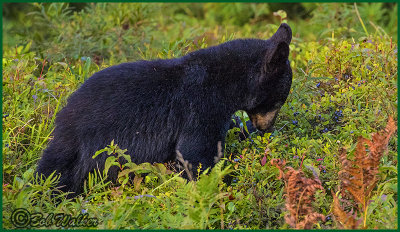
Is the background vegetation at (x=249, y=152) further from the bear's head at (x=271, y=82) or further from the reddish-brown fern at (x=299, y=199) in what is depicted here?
the bear's head at (x=271, y=82)

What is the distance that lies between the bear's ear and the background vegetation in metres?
0.57

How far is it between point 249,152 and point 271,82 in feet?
2.13

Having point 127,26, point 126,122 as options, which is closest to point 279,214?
point 126,122

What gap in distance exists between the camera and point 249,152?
472cm

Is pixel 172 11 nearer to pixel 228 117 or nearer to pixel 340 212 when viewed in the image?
pixel 228 117

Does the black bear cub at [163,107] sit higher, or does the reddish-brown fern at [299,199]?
the black bear cub at [163,107]

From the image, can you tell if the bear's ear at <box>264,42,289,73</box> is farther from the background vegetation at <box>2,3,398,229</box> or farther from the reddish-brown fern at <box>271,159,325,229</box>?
the reddish-brown fern at <box>271,159,325,229</box>

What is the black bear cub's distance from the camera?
4.21 m

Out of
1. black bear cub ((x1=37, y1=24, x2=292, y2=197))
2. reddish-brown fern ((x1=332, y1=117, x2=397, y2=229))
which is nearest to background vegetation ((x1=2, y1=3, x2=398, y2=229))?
reddish-brown fern ((x1=332, y1=117, x2=397, y2=229))

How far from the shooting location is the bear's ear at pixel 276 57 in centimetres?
436

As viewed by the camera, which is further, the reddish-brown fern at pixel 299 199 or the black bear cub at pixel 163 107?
the black bear cub at pixel 163 107

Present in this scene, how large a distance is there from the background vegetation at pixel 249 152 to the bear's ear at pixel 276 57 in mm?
572

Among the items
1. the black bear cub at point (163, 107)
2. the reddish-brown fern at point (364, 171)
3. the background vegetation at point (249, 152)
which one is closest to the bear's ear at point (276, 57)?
the black bear cub at point (163, 107)

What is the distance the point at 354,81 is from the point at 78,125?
278 centimetres
